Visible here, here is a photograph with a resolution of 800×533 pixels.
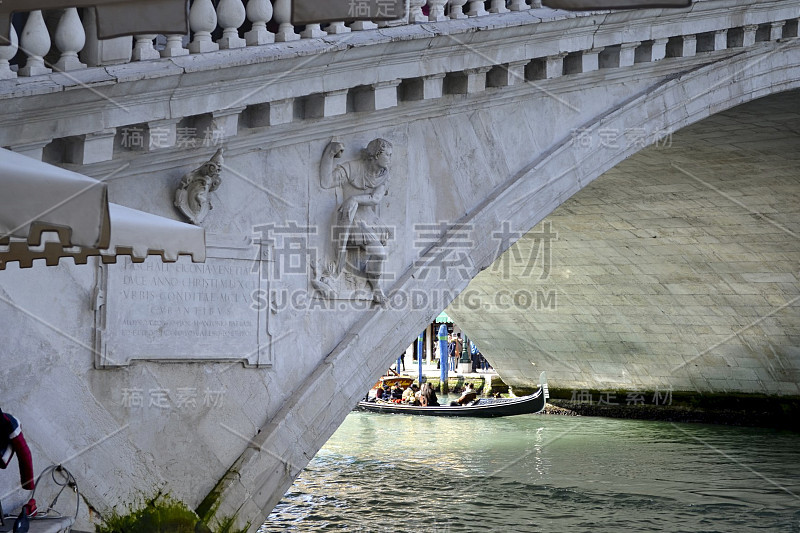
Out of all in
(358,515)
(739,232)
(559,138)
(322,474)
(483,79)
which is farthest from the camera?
(739,232)

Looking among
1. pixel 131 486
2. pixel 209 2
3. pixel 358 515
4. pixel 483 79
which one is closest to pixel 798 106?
pixel 483 79

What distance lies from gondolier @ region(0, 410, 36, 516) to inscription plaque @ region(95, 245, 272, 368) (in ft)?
2.22

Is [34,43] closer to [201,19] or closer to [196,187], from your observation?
[201,19]

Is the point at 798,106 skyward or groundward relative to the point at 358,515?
skyward

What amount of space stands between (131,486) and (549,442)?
8968 millimetres

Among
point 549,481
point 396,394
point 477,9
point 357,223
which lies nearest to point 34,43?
point 357,223

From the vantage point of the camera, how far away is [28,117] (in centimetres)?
404

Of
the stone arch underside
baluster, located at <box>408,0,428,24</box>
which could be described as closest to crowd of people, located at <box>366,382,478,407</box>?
the stone arch underside

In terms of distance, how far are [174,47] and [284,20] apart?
0.65m

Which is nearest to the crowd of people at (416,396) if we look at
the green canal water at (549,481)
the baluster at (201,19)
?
the green canal water at (549,481)

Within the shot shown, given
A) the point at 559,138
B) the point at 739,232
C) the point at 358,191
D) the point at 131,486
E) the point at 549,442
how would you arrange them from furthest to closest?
the point at 549,442 → the point at 739,232 → the point at 559,138 → the point at 358,191 → the point at 131,486

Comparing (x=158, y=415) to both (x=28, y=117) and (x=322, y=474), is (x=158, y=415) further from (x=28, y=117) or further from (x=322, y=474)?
(x=322, y=474)

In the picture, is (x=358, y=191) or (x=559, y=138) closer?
(x=358, y=191)

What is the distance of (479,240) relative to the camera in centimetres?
599
